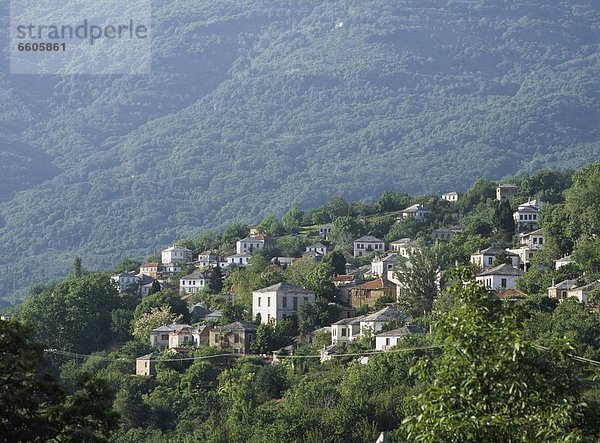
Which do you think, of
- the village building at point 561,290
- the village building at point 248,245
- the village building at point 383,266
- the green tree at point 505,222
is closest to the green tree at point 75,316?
the village building at point 383,266

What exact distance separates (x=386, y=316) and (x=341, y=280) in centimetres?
1454

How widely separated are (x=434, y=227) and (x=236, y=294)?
27858mm

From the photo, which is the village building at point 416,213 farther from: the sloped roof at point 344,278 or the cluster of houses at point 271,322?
the cluster of houses at point 271,322

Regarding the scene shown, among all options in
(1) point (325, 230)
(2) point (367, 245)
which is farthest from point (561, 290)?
(1) point (325, 230)

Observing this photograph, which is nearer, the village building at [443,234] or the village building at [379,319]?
the village building at [379,319]

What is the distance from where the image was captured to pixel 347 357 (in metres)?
82.4

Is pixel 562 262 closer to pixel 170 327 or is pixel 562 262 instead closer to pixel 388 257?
pixel 388 257

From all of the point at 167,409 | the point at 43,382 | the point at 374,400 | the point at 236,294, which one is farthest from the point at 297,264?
the point at 43,382

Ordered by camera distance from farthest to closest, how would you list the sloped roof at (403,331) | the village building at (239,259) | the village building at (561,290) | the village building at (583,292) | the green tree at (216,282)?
the village building at (239,259)
the green tree at (216,282)
the village building at (561,290)
the village building at (583,292)
the sloped roof at (403,331)

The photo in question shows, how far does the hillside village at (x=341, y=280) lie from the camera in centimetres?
8656

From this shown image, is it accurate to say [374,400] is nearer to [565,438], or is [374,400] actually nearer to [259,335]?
[259,335]

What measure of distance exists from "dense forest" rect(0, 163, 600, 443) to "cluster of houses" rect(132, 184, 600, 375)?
38.1 inches

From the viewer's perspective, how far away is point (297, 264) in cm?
10638

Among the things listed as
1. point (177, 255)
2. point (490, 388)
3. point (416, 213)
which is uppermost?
point (416, 213)
